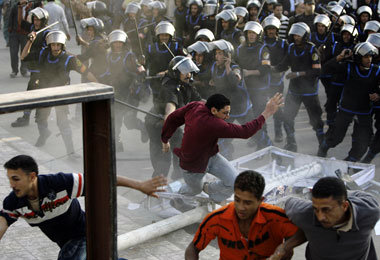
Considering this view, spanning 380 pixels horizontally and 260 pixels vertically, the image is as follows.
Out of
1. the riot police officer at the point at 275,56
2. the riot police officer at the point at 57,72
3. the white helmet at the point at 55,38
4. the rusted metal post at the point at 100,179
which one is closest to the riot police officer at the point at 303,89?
the riot police officer at the point at 275,56

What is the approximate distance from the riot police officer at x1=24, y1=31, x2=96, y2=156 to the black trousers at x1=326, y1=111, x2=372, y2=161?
10.3ft

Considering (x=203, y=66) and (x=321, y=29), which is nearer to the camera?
(x=203, y=66)

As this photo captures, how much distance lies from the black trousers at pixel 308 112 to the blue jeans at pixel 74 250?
205 inches

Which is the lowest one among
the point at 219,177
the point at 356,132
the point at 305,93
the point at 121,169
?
the point at 121,169

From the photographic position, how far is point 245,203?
3268mm

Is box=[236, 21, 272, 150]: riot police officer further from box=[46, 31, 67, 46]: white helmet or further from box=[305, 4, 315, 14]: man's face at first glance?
box=[305, 4, 315, 14]: man's face

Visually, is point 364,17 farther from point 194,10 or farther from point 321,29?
point 194,10

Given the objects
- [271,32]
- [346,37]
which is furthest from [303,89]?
[346,37]

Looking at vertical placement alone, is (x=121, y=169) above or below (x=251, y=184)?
below

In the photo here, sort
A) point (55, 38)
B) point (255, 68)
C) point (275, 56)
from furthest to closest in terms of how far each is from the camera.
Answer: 1. point (275, 56)
2. point (255, 68)
3. point (55, 38)

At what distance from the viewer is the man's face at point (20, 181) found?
3389mm

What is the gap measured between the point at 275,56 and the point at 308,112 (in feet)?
4.28

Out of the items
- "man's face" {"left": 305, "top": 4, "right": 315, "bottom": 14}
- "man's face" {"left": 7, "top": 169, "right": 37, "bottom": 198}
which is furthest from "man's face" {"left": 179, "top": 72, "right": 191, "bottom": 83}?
"man's face" {"left": 305, "top": 4, "right": 315, "bottom": 14}

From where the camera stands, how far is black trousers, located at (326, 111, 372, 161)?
771 centimetres
